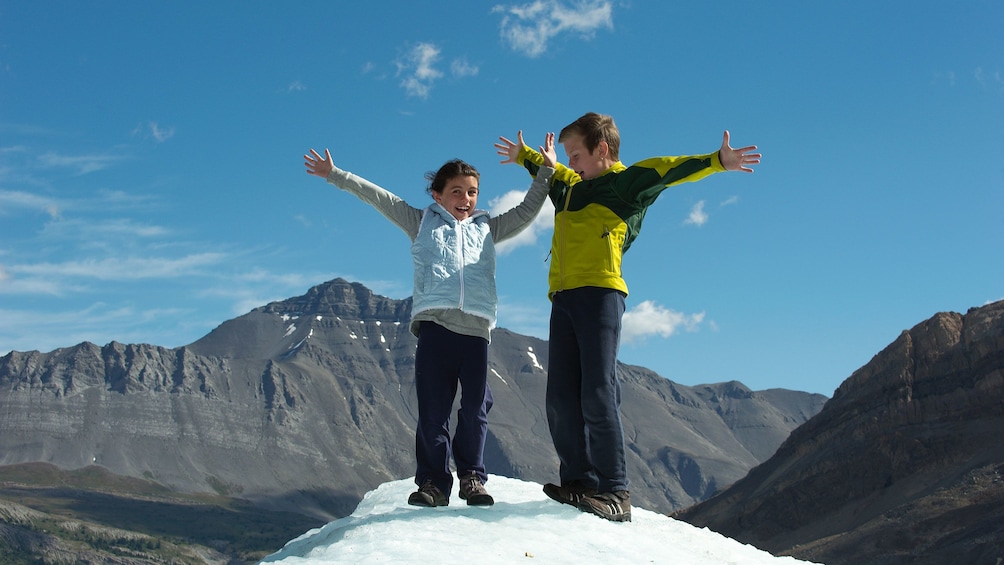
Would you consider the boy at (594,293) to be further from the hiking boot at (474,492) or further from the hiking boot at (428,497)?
the hiking boot at (428,497)

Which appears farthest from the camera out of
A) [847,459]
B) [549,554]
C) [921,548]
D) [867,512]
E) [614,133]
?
[847,459]

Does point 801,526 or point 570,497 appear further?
point 801,526

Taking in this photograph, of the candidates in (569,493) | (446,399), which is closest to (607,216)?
(446,399)

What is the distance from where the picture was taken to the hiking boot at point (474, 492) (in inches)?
296

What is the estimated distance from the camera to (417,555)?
18.8 feet

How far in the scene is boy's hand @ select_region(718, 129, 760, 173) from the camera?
292 inches

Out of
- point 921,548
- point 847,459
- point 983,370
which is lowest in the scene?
point 921,548

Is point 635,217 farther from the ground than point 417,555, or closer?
farther from the ground

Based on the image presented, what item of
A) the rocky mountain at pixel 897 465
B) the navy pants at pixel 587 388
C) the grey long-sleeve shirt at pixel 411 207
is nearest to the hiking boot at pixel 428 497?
the navy pants at pixel 587 388

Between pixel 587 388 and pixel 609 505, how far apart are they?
37.7 inches

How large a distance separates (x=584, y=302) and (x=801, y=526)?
107312 millimetres

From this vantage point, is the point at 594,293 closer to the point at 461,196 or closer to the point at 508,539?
the point at 461,196

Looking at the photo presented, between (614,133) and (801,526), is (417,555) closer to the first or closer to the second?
(614,133)

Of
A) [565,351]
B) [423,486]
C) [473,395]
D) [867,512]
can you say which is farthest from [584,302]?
[867,512]
